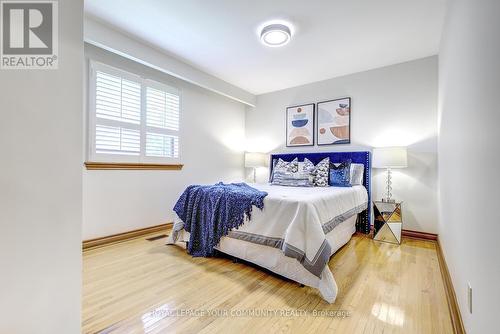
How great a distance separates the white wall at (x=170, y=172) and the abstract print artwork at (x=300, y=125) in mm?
1101

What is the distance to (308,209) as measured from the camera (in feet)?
6.20

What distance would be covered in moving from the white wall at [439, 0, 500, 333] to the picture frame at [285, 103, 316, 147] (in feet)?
8.62

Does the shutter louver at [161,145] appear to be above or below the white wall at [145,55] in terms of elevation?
below

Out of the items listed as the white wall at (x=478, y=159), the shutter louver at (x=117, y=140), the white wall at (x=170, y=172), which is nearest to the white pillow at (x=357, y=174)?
the white wall at (x=478, y=159)

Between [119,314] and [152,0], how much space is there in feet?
8.47

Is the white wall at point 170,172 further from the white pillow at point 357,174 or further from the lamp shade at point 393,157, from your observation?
the lamp shade at point 393,157

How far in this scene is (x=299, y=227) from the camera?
1885mm

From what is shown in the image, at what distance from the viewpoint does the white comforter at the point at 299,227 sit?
5.90ft

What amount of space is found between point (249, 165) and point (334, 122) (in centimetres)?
176

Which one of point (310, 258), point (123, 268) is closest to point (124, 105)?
point (123, 268)

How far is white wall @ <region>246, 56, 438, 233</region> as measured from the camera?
318 centimetres

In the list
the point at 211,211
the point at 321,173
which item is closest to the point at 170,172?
the point at 211,211

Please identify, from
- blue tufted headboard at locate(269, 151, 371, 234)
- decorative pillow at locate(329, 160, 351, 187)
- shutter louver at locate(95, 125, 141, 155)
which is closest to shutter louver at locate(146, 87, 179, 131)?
shutter louver at locate(95, 125, 141, 155)

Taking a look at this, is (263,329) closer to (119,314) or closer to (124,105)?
(119,314)
